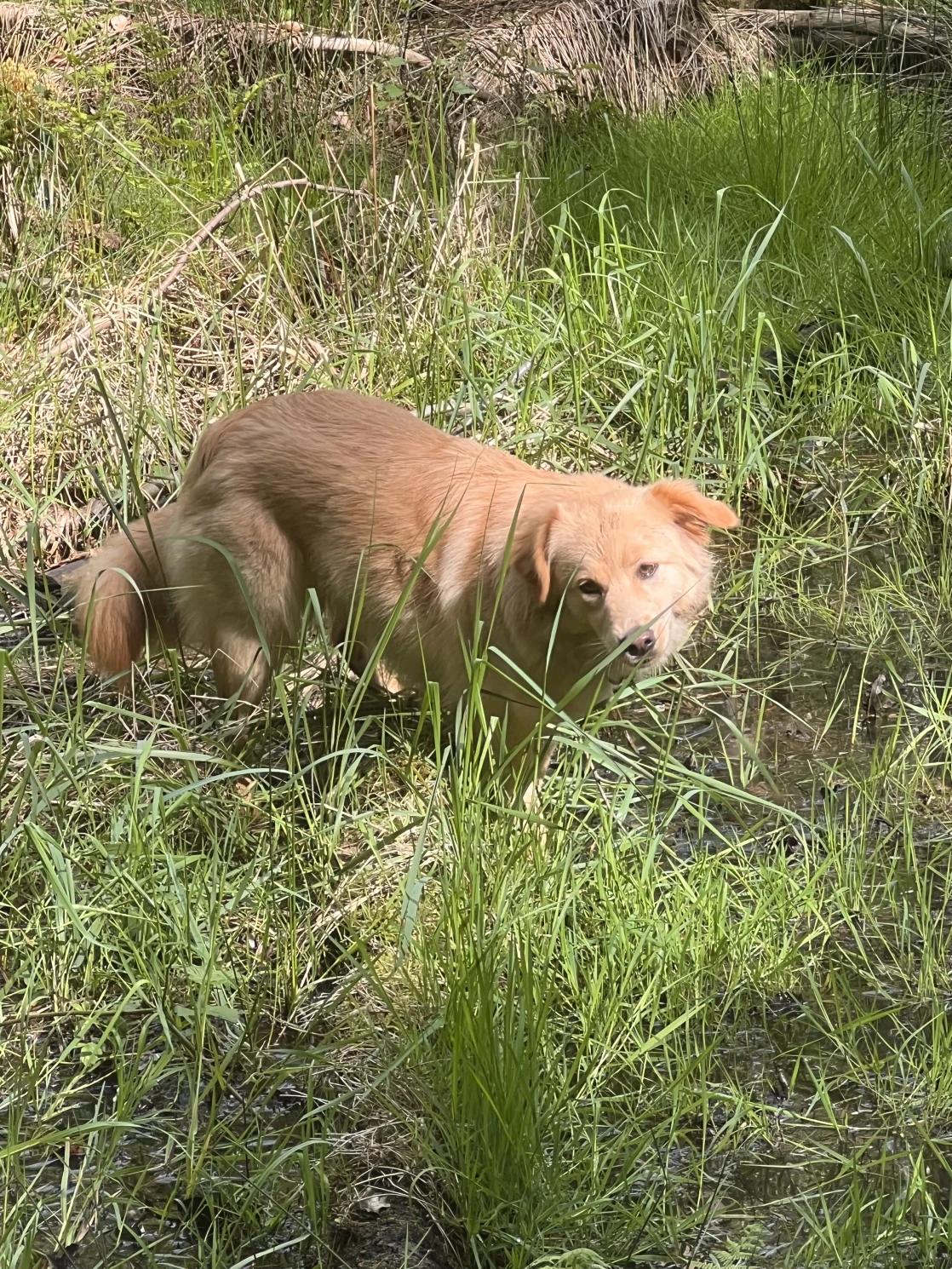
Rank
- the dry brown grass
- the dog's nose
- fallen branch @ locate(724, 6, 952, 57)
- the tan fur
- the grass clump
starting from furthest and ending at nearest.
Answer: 1. fallen branch @ locate(724, 6, 952, 57)
2. the dry brown grass
3. the tan fur
4. the dog's nose
5. the grass clump

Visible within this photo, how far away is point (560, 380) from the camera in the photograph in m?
4.44

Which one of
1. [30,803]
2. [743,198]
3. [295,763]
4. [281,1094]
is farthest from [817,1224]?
[743,198]

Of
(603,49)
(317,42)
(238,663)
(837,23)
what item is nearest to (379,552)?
(238,663)

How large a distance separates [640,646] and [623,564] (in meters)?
0.21

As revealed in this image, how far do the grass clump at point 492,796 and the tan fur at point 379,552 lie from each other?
0.53ft

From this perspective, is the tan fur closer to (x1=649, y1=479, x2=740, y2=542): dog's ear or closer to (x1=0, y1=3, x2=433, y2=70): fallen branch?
(x1=649, y1=479, x2=740, y2=542): dog's ear

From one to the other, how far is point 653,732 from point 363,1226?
1631 mm

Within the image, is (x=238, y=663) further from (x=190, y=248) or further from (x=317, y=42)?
(x=317, y=42)

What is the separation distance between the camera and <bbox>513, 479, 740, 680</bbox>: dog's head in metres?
2.88

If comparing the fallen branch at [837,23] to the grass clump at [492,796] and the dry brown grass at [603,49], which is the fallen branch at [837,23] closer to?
the dry brown grass at [603,49]

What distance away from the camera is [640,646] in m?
2.82

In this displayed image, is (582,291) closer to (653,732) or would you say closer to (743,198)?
(743,198)

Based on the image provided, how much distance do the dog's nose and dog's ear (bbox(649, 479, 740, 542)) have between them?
43 centimetres

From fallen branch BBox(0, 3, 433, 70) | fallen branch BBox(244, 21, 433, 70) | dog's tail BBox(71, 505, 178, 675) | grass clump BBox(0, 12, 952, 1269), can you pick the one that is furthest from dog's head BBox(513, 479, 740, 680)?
fallen branch BBox(244, 21, 433, 70)
